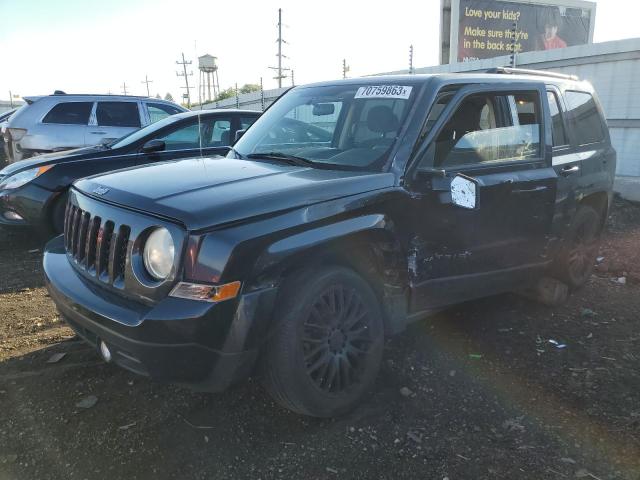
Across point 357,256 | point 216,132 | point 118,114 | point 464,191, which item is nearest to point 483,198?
point 464,191

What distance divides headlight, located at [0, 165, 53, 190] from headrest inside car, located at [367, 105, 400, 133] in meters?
4.05

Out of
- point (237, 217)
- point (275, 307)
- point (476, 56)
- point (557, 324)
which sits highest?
point (476, 56)

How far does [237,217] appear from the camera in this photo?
7.68ft

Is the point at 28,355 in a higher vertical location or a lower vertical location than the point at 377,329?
lower

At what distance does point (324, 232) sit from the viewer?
2592 mm

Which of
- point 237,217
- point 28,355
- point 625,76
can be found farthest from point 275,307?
point 625,76

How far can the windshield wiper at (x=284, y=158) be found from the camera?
3.24 m

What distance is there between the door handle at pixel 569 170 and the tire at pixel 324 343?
2074 mm

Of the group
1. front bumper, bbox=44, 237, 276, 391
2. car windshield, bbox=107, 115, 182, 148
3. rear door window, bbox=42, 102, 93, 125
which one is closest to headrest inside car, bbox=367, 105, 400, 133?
front bumper, bbox=44, 237, 276, 391

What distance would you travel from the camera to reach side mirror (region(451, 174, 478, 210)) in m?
3.03

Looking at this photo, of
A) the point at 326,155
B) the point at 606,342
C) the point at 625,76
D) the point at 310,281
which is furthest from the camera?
the point at 625,76

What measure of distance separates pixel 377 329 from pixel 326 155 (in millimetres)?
1137

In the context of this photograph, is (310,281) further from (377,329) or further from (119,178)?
(119,178)

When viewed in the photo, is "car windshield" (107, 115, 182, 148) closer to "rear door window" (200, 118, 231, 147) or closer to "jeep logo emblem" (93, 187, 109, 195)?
"rear door window" (200, 118, 231, 147)
